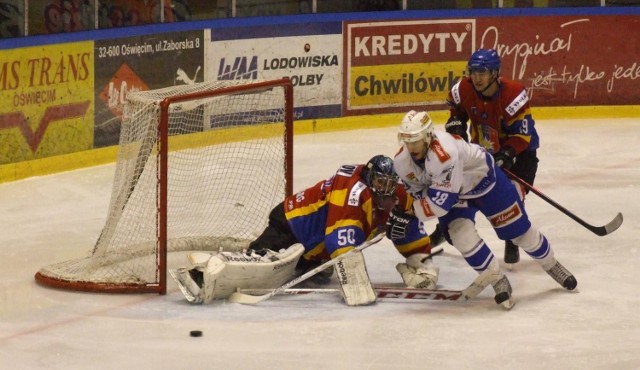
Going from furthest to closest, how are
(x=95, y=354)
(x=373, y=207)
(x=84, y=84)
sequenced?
1. (x=84, y=84)
2. (x=373, y=207)
3. (x=95, y=354)

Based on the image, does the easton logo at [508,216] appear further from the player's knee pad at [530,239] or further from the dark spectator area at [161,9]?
the dark spectator area at [161,9]

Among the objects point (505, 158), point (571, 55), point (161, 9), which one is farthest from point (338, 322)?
point (571, 55)

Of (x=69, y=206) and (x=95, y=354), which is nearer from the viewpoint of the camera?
(x=95, y=354)

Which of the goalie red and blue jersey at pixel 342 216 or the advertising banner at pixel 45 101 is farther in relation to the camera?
the advertising banner at pixel 45 101

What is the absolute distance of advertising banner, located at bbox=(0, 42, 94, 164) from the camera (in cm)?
865

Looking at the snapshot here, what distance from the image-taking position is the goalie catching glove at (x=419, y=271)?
636 cm

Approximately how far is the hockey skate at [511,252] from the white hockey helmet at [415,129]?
1.31 metres

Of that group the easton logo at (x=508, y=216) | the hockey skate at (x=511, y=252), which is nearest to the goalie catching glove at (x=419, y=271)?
the easton logo at (x=508, y=216)

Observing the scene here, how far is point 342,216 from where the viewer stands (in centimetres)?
613

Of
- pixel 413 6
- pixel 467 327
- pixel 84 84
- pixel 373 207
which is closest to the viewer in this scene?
pixel 467 327

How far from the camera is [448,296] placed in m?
6.26

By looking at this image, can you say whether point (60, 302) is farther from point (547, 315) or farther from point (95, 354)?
point (547, 315)

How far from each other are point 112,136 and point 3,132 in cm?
99

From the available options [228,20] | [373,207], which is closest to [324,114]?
[228,20]
